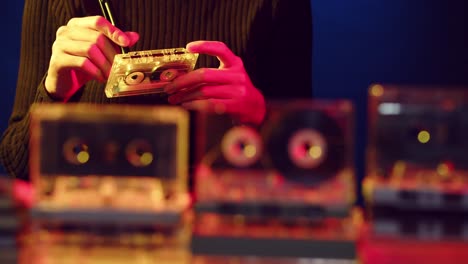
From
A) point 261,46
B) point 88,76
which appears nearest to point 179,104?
point 88,76

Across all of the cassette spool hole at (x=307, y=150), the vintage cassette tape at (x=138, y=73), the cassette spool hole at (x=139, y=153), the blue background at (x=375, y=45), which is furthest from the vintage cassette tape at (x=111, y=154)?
the blue background at (x=375, y=45)

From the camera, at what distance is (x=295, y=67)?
5.67 ft

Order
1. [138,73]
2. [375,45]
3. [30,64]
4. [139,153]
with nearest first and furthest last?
[139,153], [138,73], [30,64], [375,45]

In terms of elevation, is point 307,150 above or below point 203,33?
below

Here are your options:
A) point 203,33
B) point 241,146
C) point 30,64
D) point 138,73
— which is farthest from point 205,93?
point 241,146

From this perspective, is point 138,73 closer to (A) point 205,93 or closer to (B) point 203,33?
(A) point 205,93

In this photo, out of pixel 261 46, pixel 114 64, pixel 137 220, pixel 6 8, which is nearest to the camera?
pixel 137 220

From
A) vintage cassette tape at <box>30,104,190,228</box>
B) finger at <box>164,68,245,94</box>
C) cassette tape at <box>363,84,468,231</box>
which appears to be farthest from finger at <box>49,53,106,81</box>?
cassette tape at <box>363,84,468,231</box>

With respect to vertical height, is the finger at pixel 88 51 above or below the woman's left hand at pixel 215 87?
above

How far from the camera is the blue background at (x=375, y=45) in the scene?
2775mm

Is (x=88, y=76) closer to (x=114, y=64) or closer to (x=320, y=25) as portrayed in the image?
(x=114, y=64)

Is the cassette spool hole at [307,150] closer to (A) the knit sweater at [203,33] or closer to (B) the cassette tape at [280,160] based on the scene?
(B) the cassette tape at [280,160]

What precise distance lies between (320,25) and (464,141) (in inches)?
81.8

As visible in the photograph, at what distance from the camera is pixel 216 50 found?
1392 millimetres
